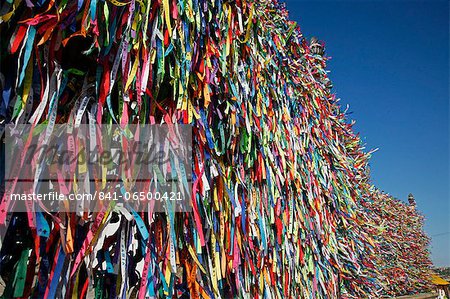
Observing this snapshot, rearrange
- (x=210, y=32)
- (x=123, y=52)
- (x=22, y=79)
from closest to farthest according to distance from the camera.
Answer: (x=22, y=79), (x=123, y=52), (x=210, y=32)

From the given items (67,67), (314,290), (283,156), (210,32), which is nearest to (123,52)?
(67,67)

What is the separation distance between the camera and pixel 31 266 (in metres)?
0.83

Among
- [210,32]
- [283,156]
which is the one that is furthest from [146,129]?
[283,156]

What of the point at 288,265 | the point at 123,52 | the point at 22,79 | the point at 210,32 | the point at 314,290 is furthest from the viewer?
the point at 314,290

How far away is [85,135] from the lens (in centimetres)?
89

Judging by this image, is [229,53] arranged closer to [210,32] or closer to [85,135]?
[210,32]

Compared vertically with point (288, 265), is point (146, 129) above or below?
above

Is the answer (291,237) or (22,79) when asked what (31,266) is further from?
(291,237)

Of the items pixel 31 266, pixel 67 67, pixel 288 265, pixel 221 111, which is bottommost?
pixel 31 266

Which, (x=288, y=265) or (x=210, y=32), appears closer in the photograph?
(x=210, y=32)

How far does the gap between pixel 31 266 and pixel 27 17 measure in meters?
0.55

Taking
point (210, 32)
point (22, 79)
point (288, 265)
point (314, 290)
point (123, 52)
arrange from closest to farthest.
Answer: point (22, 79), point (123, 52), point (210, 32), point (288, 265), point (314, 290)

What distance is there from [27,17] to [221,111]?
0.72m

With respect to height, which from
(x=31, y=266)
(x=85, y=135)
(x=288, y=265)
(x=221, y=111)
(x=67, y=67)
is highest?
(x=221, y=111)
